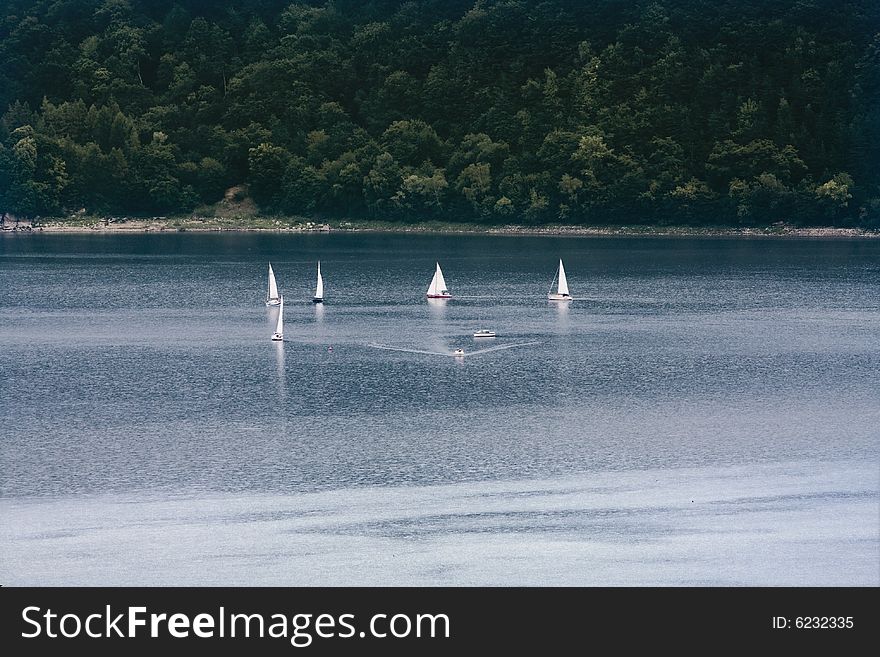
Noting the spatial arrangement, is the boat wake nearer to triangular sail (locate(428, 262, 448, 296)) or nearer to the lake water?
the lake water

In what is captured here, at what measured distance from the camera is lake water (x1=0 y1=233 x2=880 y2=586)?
47625mm

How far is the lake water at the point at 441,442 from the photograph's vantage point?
156 feet

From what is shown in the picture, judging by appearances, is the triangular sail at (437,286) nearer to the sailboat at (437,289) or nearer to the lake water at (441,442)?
the sailboat at (437,289)

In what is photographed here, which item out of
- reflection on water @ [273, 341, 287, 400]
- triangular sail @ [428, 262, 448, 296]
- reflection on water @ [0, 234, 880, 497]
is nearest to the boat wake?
reflection on water @ [0, 234, 880, 497]

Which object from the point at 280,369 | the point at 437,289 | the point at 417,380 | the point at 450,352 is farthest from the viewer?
the point at 437,289

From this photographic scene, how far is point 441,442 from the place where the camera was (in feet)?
214

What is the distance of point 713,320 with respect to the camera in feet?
373

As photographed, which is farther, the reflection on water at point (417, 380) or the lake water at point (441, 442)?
the reflection on water at point (417, 380)

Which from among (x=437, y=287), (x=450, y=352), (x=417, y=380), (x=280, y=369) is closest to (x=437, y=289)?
(x=437, y=287)

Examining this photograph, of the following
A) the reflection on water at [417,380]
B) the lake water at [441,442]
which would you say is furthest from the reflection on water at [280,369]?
the lake water at [441,442]

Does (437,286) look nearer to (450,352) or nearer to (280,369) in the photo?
(450,352)
